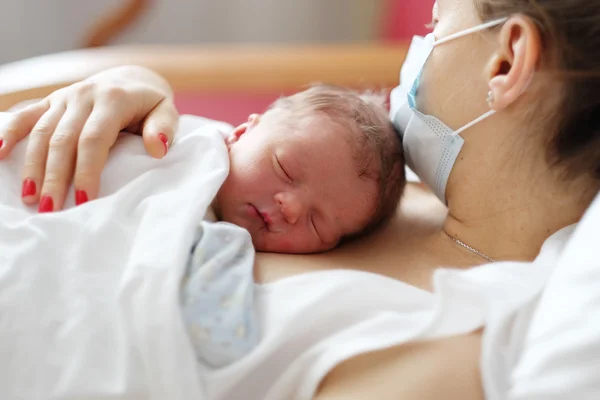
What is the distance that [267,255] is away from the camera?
0.87m

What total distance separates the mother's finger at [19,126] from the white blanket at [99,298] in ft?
0.26

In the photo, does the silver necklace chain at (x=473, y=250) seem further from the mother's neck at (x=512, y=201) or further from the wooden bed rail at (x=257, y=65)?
the wooden bed rail at (x=257, y=65)

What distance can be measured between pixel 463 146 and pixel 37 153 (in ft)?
1.74

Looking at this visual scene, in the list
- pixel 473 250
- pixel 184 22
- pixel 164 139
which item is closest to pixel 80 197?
pixel 164 139

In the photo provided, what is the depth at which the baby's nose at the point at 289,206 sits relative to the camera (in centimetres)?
91

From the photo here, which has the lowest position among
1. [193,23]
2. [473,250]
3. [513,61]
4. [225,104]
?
[193,23]

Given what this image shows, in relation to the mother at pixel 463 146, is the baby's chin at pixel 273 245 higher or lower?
lower

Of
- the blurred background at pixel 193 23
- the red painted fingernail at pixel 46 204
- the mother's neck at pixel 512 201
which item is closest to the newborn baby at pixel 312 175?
the mother's neck at pixel 512 201

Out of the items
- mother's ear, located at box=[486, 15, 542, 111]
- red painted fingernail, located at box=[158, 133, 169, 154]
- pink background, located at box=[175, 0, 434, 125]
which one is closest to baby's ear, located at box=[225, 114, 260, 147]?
red painted fingernail, located at box=[158, 133, 169, 154]

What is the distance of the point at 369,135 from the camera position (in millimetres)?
963

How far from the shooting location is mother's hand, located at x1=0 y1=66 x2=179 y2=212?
824 mm

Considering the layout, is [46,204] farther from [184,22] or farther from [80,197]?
[184,22]

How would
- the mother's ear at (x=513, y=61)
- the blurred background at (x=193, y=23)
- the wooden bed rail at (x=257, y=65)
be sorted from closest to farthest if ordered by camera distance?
1. the mother's ear at (x=513, y=61)
2. the wooden bed rail at (x=257, y=65)
3. the blurred background at (x=193, y=23)

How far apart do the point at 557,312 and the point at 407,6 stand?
1.58 m
